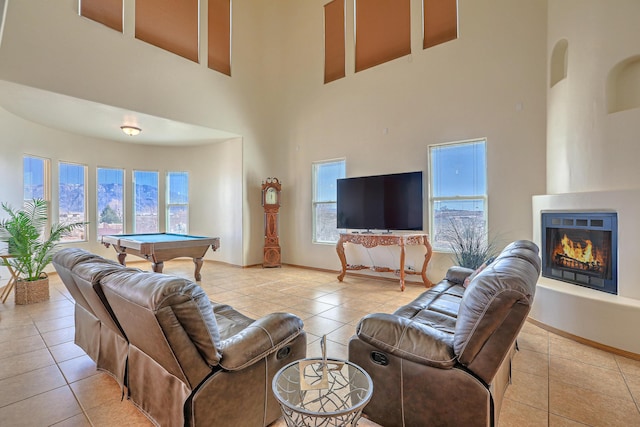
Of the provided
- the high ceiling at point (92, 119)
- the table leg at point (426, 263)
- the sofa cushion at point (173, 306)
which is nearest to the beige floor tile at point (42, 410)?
the sofa cushion at point (173, 306)

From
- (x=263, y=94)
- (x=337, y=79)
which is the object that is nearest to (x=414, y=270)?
(x=337, y=79)

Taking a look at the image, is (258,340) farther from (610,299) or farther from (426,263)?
(426,263)

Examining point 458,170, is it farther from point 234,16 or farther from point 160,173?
point 160,173

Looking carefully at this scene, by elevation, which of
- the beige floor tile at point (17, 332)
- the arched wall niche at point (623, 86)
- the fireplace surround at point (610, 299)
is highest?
the arched wall niche at point (623, 86)

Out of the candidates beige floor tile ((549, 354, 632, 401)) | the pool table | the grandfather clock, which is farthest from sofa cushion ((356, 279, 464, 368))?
the grandfather clock

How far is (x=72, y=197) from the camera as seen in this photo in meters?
6.43

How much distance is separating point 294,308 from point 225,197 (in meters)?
4.02

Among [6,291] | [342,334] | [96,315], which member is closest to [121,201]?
[6,291]

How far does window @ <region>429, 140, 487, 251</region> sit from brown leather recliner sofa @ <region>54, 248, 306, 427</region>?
3.68 metres

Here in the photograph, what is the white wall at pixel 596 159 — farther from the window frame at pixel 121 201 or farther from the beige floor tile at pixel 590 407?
the window frame at pixel 121 201

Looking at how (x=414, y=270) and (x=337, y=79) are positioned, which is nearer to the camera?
(x=414, y=270)

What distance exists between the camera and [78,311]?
2.58 meters

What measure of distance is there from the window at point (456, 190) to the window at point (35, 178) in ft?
23.7

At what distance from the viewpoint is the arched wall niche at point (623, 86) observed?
2.92m
